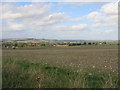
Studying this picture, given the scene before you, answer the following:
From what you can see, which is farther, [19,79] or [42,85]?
[19,79]

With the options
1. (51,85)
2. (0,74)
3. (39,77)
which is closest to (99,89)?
(51,85)

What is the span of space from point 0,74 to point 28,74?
3.39 ft

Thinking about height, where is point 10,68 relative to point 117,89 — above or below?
above

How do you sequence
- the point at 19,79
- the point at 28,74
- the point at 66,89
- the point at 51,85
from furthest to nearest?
1. the point at 28,74
2. the point at 19,79
3. the point at 51,85
4. the point at 66,89

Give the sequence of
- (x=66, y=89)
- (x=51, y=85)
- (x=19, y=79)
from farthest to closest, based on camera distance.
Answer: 1. (x=19, y=79)
2. (x=51, y=85)
3. (x=66, y=89)

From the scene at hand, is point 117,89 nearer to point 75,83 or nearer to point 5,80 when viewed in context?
point 75,83

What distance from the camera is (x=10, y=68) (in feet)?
24.7

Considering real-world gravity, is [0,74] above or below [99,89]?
above

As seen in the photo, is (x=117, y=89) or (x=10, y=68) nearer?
(x=117, y=89)

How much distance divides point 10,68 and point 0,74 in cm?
73

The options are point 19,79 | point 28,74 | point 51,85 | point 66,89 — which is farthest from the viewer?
point 28,74

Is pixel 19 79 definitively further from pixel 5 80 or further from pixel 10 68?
pixel 10 68

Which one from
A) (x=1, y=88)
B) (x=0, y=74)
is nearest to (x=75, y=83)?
(x=1, y=88)

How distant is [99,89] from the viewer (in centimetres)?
629
